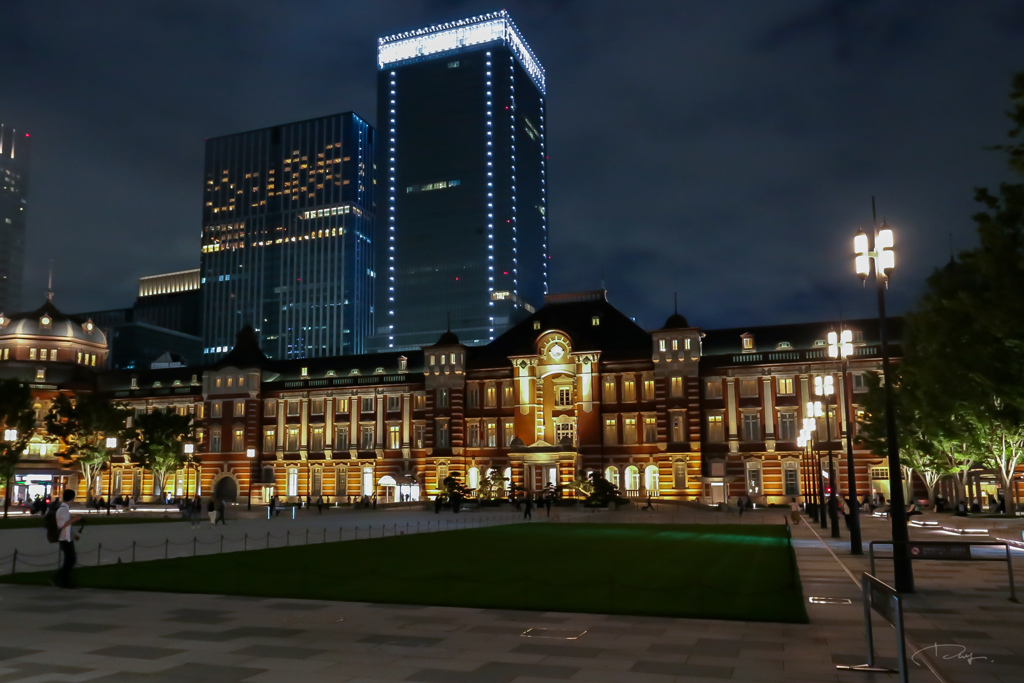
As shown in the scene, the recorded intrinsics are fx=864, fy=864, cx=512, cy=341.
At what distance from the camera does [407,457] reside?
82.9 m

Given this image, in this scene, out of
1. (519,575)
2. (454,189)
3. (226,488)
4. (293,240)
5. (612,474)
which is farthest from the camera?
(293,240)

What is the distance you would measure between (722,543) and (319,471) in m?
60.5

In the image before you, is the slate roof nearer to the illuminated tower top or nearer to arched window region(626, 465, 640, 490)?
arched window region(626, 465, 640, 490)

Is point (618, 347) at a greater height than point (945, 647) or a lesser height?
greater

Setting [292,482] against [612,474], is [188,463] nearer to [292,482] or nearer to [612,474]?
[292,482]

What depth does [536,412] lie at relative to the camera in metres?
78.5

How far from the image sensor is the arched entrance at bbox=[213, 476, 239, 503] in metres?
87.7

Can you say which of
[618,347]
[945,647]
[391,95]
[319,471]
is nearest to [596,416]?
[618,347]

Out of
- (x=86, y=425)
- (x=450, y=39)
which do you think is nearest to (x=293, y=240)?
(x=450, y=39)

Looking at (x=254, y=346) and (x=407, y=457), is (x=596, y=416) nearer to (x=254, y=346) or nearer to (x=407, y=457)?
(x=407, y=457)

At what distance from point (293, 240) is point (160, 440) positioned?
113 m

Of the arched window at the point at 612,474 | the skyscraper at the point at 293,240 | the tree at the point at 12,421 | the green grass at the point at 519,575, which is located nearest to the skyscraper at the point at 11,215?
the skyscraper at the point at 293,240

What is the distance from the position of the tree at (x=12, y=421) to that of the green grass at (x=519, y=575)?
4255cm
